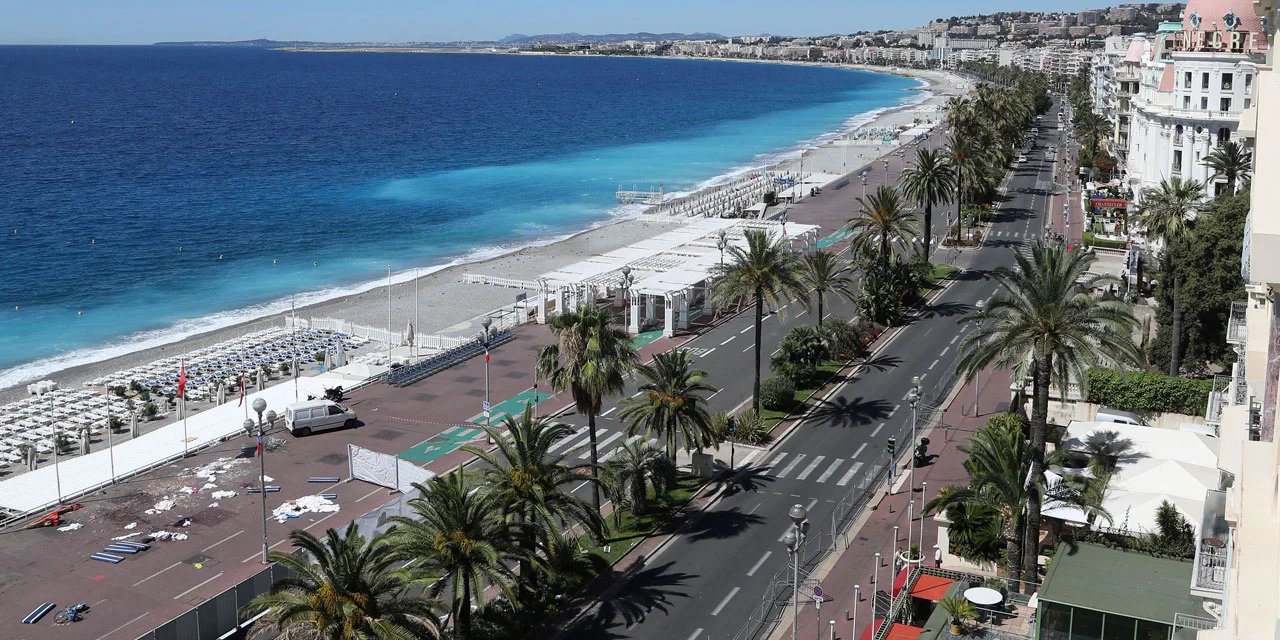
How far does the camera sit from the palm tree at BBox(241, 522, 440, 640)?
74.8ft

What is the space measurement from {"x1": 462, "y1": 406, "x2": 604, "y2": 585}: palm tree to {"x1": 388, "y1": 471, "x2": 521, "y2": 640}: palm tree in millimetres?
1526

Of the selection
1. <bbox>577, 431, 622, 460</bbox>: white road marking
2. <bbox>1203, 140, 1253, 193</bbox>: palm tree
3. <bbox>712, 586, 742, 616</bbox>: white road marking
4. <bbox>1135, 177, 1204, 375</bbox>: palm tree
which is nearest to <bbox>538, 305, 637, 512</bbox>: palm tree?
<bbox>577, 431, 622, 460</bbox>: white road marking

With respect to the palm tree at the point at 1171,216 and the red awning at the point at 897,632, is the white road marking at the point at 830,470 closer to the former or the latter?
the red awning at the point at 897,632

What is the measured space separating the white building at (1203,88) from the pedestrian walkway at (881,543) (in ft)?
102

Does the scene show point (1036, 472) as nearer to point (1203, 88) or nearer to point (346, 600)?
point (346, 600)

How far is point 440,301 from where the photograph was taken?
68.8m

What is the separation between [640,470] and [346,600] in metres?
14.2

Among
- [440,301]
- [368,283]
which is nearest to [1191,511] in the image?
[440,301]

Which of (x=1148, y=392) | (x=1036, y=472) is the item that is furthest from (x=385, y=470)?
(x=1148, y=392)

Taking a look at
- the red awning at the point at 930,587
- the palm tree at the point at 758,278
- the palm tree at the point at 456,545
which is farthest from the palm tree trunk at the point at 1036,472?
the palm tree at the point at 758,278

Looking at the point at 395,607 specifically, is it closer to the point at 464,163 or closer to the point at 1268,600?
the point at 1268,600

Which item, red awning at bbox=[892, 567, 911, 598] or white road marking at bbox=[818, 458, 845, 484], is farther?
white road marking at bbox=[818, 458, 845, 484]

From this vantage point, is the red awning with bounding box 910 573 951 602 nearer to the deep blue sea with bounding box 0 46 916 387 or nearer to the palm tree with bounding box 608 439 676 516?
the palm tree with bounding box 608 439 676 516

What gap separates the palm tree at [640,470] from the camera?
1409 inches
